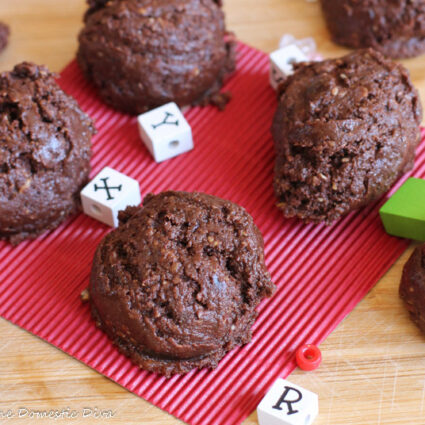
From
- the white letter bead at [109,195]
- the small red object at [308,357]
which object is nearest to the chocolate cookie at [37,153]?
the white letter bead at [109,195]

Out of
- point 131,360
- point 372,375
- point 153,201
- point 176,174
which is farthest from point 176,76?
point 372,375

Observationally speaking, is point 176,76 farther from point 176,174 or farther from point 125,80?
point 176,174

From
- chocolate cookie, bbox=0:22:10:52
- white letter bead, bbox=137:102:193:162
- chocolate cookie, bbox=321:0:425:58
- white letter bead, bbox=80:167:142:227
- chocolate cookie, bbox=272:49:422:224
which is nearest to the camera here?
chocolate cookie, bbox=272:49:422:224

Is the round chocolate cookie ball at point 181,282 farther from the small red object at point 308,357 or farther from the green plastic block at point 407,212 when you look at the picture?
the green plastic block at point 407,212

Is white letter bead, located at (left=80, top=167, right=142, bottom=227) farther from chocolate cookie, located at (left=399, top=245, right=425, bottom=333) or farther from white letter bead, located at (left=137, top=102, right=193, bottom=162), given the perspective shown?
chocolate cookie, located at (left=399, top=245, right=425, bottom=333)

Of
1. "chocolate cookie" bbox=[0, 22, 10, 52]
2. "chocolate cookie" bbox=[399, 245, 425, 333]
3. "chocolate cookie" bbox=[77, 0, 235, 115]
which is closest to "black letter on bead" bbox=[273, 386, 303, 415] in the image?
"chocolate cookie" bbox=[399, 245, 425, 333]

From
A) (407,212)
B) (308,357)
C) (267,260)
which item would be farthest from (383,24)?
(308,357)
